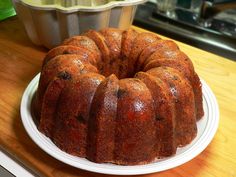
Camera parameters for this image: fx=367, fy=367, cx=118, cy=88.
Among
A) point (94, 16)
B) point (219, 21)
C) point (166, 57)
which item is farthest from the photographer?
point (219, 21)

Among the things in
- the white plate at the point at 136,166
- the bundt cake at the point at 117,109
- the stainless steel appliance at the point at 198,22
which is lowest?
the stainless steel appliance at the point at 198,22

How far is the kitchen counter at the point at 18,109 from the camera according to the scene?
793 millimetres

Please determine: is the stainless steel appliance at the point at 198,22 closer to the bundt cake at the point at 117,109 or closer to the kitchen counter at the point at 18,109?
the kitchen counter at the point at 18,109

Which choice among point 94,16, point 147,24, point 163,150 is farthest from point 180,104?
point 147,24

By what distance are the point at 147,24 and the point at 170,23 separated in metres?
→ 0.10

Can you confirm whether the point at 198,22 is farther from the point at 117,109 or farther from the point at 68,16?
the point at 117,109

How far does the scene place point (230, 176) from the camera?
0.79 meters

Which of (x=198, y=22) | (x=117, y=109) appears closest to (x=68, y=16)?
(x=117, y=109)

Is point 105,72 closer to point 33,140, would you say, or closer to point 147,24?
point 33,140

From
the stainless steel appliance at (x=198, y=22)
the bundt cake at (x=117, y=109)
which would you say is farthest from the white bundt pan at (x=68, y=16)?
the stainless steel appliance at (x=198, y=22)

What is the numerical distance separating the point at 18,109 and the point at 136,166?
1.20 ft

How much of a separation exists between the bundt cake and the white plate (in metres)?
0.02

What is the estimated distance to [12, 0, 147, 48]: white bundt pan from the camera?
1.04 metres

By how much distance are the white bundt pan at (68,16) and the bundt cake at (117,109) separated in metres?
0.23
